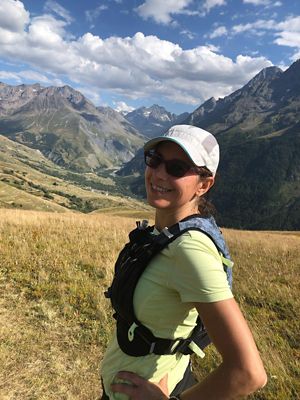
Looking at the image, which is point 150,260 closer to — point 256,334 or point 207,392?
point 207,392

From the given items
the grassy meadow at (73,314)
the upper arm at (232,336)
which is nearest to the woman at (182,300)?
the upper arm at (232,336)

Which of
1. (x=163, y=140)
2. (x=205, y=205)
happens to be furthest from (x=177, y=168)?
(x=205, y=205)

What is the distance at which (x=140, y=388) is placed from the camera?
2734 millimetres

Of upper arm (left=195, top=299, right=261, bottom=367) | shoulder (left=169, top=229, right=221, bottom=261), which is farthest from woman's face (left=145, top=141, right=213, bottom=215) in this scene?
upper arm (left=195, top=299, right=261, bottom=367)

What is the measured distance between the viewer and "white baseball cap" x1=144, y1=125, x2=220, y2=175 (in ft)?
9.57

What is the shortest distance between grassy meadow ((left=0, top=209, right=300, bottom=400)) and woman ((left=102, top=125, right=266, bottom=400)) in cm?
332

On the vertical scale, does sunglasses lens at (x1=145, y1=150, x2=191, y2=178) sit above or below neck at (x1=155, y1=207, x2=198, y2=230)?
above

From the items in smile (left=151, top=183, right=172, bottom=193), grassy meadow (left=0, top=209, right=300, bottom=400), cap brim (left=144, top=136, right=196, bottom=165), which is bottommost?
grassy meadow (left=0, top=209, right=300, bottom=400)

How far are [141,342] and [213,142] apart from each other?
165 cm

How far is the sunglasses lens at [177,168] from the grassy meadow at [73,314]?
4.04 meters

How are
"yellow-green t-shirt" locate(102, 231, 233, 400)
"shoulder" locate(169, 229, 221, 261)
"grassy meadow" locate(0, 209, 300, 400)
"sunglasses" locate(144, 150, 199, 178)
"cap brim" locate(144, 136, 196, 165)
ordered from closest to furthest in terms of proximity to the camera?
"yellow-green t-shirt" locate(102, 231, 233, 400) → "shoulder" locate(169, 229, 221, 261) → "cap brim" locate(144, 136, 196, 165) → "sunglasses" locate(144, 150, 199, 178) → "grassy meadow" locate(0, 209, 300, 400)

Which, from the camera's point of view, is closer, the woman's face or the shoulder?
the shoulder

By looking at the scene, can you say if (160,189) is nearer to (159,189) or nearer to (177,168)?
(159,189)

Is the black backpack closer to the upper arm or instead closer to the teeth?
the teeth
